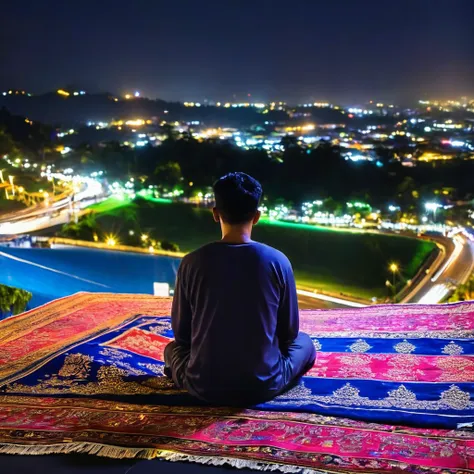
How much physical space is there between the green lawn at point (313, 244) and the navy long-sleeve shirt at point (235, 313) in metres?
8.07

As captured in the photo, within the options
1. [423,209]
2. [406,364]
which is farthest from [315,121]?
[406,364]

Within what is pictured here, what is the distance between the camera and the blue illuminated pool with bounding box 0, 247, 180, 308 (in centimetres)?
512

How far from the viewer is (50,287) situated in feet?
16.5

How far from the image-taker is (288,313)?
138 cm

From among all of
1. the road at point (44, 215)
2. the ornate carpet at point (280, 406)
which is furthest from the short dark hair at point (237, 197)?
the road at point (44, 215)

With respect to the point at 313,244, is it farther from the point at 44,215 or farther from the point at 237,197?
the point at 237,197

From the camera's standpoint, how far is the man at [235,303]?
1.29 meters

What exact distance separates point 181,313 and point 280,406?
1.17ft

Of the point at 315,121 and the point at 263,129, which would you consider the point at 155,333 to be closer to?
the point at 263,129

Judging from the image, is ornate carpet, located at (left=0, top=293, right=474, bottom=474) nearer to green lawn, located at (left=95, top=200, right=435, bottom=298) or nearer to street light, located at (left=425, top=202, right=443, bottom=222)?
green lawn, located at (left=95, top=200, right=435, bottom=298)

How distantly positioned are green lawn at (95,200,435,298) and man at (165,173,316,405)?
806cm

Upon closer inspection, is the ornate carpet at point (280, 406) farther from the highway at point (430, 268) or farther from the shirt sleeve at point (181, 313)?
the highway at point (430, 268)

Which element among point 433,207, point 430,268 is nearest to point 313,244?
point 430,268

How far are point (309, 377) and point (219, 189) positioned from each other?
2.25ft
